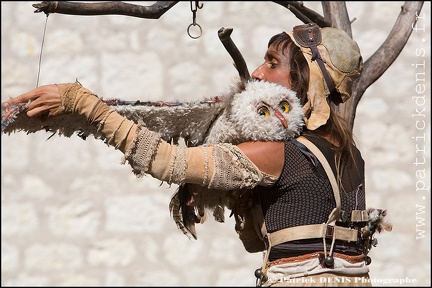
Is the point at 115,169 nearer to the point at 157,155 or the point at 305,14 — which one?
the point at 305,14

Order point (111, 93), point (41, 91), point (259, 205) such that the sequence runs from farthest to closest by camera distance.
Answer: point (111, 93)
point (259, 205)
point (41, 91)

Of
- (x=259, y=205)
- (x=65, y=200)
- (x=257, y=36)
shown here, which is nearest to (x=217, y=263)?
(x=65, y=200)

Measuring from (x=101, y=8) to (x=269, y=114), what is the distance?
66 cm

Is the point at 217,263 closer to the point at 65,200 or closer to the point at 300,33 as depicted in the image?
the point at 65,200

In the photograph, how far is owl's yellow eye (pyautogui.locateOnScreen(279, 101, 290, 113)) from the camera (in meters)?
2.98

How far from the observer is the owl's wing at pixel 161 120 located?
296 cm

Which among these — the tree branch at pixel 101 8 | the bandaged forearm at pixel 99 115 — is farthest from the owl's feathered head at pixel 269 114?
the tree branch at pixel 101 8

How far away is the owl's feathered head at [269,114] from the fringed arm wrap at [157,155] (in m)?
0.09

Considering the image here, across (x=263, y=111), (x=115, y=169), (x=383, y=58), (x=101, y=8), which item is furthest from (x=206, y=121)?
(x=115, y=169)

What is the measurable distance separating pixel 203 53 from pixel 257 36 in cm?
28

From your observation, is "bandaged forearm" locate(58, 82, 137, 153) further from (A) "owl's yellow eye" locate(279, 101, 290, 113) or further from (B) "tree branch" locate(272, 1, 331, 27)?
(B) "tree branch" locate(272, 1, 331, 27)

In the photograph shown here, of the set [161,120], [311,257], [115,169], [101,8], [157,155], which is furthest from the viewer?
[115,169]

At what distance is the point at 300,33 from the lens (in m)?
3.10

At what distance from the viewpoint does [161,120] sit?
312 centimetres
